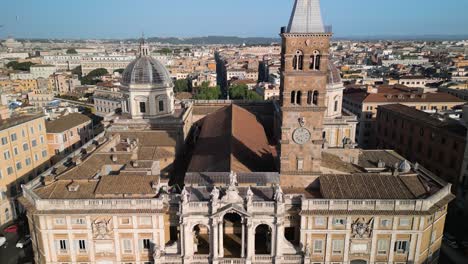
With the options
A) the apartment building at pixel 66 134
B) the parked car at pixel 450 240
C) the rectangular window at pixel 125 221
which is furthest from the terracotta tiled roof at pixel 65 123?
the parked car at pixel 450 240

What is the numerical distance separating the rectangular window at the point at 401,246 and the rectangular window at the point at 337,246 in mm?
5982

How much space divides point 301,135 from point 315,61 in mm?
8185

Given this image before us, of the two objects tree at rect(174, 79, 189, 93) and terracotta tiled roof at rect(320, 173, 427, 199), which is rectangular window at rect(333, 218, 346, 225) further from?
tree at rect(174, 79, 189, 93)

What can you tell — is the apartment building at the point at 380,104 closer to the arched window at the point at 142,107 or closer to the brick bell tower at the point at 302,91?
the brick bell tower at the point at 302,91

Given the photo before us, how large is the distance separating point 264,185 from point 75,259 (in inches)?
867

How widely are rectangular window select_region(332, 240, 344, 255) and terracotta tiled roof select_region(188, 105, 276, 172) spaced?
1109 cm

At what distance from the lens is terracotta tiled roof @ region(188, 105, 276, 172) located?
41.6m

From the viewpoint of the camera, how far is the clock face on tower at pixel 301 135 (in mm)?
38750

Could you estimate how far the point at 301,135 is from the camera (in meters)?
38.9

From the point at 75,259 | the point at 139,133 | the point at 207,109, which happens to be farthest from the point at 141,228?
the point at 207,109

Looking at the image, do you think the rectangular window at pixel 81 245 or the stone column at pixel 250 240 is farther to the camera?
the rectangular window at pixel 81 245

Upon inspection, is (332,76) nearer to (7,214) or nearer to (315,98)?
(315,98)

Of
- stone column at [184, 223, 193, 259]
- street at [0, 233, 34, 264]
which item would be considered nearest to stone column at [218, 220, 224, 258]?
stone column at [184, 223, 193, 259]

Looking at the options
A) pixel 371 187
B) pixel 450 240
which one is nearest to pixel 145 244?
pixel 371 187
